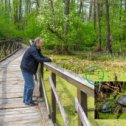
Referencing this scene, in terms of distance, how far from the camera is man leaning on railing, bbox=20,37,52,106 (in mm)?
7246

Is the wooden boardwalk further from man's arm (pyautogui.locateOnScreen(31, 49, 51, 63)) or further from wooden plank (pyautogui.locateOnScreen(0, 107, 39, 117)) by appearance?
man's arm (pyautogui.locateOnScreen(31, 49, 51, 63))

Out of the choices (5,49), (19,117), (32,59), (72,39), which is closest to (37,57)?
(32,59)

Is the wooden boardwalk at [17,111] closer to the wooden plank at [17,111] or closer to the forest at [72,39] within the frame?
the wooden plank at [17,111]

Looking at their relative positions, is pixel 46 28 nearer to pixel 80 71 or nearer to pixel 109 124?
pixel 80 71

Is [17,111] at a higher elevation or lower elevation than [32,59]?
lower

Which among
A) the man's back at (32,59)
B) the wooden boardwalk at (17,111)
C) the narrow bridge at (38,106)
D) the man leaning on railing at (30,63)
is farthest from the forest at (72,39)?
the man's back at (32,59)

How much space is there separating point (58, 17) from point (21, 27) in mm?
31434

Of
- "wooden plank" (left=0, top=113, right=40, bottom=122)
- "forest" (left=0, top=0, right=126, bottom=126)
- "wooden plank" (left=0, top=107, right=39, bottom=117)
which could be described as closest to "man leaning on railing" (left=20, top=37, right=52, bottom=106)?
"wooden plank" (left=0, top=107, right=39, bottom=117)

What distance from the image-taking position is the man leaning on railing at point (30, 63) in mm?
7246

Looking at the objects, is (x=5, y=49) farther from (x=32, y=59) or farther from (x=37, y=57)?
(x=37, y=57)

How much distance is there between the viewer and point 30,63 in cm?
746

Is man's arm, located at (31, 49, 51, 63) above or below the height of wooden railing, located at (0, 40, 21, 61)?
above

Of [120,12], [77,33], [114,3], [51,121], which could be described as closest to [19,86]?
[51,121]

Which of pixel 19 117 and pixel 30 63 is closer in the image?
pixel 19 117
